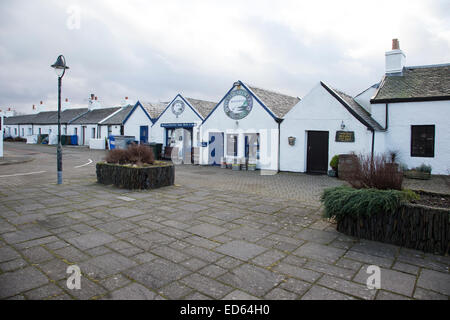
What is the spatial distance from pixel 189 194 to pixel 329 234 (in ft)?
14.9

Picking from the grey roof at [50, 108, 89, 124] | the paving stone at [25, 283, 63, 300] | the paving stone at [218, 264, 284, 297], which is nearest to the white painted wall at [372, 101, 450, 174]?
the paving stone at [218, 264, 284, 297]

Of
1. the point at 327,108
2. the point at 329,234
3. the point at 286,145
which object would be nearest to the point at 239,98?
the point at 286,145

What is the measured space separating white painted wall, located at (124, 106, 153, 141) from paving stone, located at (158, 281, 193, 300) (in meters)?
21.3

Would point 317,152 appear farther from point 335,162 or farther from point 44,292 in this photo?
point 44,292

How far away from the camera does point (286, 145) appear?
1527 centimetres

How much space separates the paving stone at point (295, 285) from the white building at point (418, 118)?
11236 mm

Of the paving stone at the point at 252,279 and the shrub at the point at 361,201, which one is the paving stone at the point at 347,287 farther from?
the shrub at the point at 361,201

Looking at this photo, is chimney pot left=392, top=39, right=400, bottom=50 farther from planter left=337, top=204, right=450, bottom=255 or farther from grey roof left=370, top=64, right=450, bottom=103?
planter left=337, top=204, right=450, bottom=255

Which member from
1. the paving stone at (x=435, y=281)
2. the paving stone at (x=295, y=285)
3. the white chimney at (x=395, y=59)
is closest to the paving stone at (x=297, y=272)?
the paving stone at (x=295, y=285)

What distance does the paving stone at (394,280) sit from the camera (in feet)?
11.5

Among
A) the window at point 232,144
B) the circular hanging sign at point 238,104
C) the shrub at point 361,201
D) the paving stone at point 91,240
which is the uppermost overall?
the circular hanging sign at point 238,104

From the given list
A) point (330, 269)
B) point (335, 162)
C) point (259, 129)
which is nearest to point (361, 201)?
point (330, 269)

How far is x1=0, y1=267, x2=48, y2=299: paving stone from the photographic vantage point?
10.8ft

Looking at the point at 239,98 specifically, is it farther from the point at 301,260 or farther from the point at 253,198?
the point at 301,260
